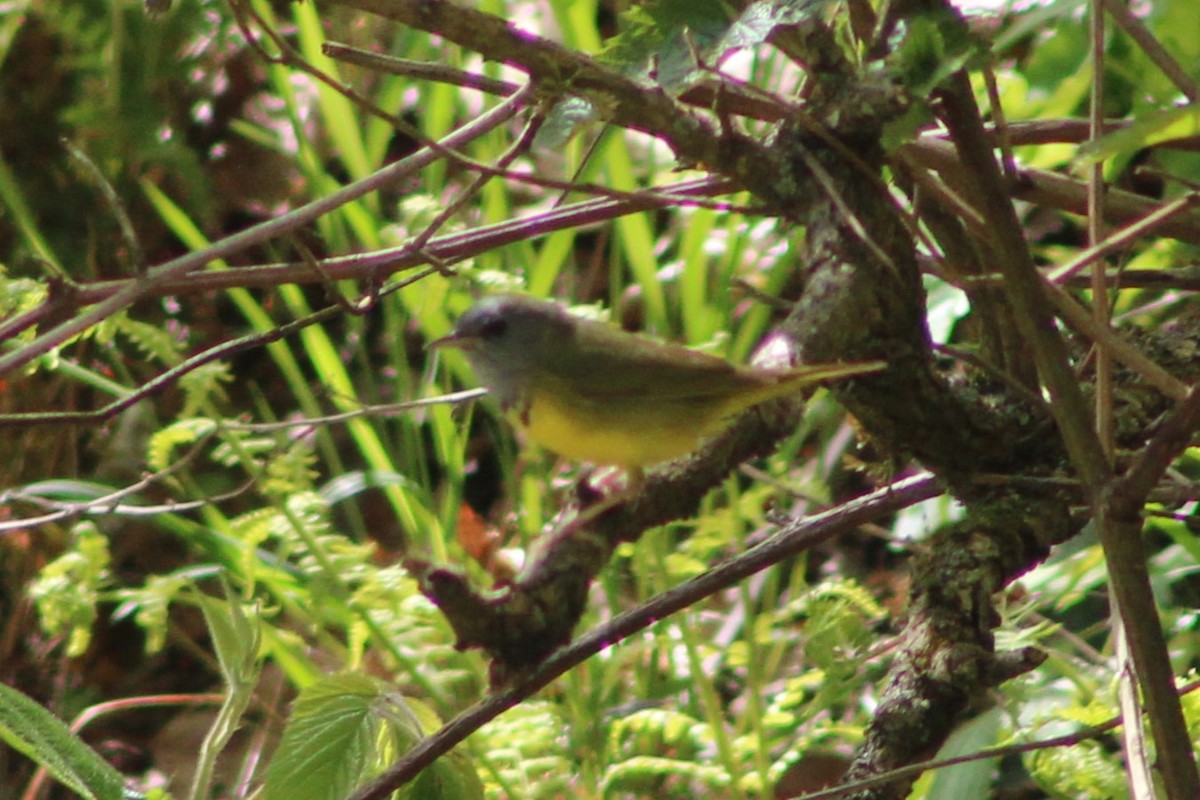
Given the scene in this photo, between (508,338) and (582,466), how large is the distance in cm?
83

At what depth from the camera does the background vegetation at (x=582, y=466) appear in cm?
130

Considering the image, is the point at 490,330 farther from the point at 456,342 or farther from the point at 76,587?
the point at 76,587

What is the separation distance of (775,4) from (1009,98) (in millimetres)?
1329

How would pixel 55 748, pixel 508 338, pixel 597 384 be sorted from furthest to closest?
1. pixel 508 338
2. pixel 597 384
3. pixel 55 748

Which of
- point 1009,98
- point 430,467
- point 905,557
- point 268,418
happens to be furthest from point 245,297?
point 905,557

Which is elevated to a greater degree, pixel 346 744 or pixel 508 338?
pixel 508 338

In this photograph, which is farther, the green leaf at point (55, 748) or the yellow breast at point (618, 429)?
the yellow breast at point (618, 429)

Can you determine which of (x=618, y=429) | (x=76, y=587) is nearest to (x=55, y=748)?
(x=618, y=429)

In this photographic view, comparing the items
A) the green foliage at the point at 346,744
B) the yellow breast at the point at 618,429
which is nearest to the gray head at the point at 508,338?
the yellow breast at the point at 618,429

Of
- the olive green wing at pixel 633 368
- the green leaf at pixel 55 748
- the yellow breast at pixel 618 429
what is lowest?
the green leaf at pixel 55 748

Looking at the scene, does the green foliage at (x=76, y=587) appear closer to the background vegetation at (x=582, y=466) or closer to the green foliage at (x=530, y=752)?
the background vegetation at (x=582, y=466)

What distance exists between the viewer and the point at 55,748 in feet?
4.70

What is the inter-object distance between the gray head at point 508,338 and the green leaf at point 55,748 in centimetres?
83

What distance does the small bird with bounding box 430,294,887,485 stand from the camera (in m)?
1.75
